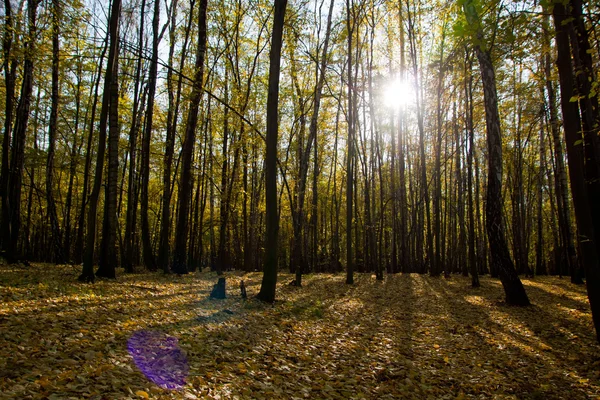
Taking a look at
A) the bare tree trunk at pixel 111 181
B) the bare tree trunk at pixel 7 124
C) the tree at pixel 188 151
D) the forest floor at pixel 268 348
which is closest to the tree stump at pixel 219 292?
the forest floor at pixel 268 348

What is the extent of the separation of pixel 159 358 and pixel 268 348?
1.83m

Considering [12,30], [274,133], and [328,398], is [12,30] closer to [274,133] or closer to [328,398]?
[274,133]

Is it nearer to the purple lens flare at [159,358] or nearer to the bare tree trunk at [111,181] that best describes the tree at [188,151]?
the bare tree trunk at [111,181]

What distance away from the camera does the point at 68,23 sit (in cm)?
1127

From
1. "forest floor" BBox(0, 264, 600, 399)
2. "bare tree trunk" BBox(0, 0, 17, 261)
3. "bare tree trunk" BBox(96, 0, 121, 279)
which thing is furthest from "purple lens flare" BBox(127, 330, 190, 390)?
"bare tree trunk" BBox(0, 0, 17, 261)

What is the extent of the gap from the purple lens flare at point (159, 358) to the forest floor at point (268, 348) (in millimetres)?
21

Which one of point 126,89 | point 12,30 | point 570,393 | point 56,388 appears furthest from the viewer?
point 126,89

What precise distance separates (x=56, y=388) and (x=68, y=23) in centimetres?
1262

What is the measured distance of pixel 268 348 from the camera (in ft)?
17.7

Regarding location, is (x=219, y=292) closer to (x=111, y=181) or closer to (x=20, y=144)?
(x=111, y=181)

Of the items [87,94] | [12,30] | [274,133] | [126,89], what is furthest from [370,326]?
[87,94]

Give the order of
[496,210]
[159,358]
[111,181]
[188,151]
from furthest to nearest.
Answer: [188,151] < [111,181] < [496,210] < [159,358]

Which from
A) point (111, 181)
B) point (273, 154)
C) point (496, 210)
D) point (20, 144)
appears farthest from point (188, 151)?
point (496, 210)

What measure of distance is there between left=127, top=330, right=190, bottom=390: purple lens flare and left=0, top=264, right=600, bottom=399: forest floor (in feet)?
0.07
